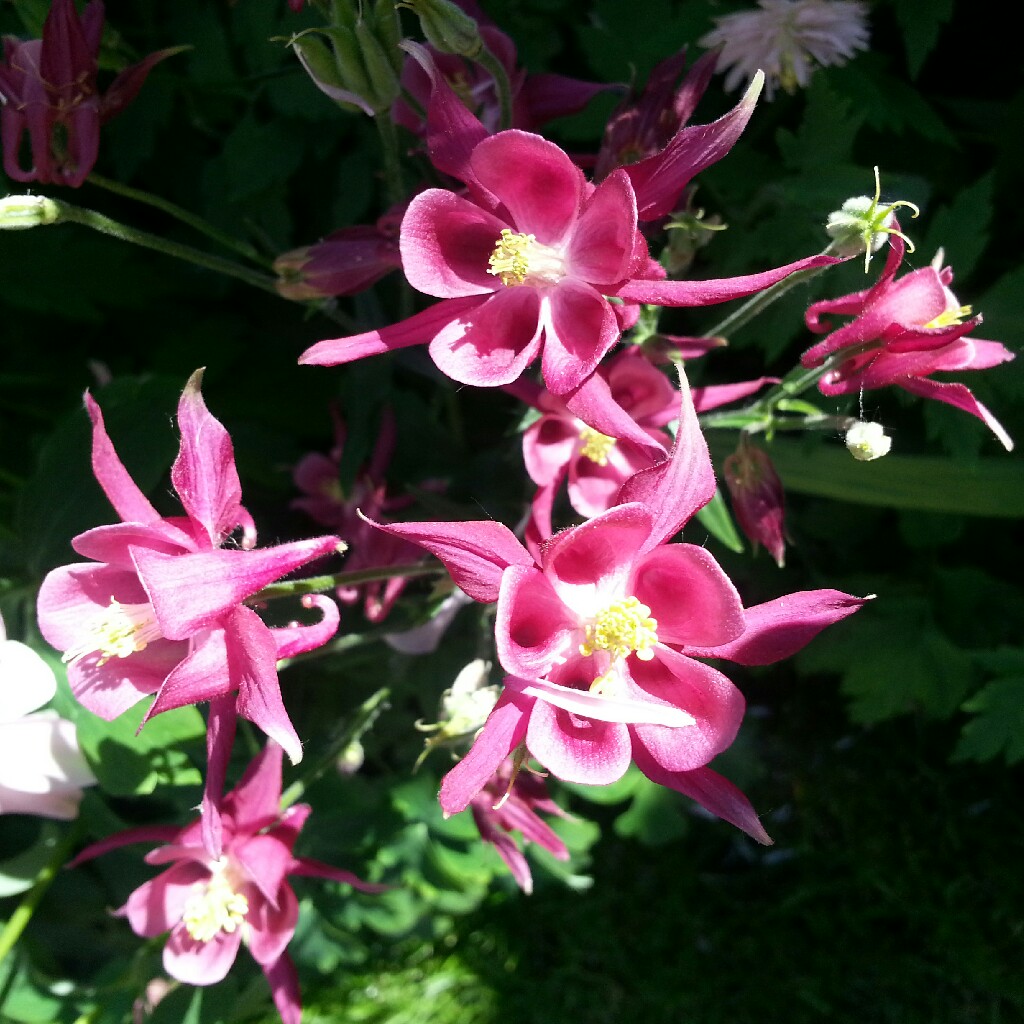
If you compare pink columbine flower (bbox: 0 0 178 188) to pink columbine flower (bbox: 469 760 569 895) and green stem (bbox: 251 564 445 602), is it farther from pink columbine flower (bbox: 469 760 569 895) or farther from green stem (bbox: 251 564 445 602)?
pink columbine flower (bbox: 469 760 569 895)

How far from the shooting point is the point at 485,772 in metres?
0.70

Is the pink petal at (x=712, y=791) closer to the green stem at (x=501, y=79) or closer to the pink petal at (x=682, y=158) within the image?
the pink petal at (x=682, y=158)

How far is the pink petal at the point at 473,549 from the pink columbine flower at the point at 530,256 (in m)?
0.14

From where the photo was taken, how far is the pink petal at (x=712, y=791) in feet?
2.40

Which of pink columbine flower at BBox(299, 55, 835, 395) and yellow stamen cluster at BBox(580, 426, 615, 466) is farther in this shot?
yellow stamen cluster at BBox(580, 426, 615, 466)

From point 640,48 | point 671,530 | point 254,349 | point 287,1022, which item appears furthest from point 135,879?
point 640,48

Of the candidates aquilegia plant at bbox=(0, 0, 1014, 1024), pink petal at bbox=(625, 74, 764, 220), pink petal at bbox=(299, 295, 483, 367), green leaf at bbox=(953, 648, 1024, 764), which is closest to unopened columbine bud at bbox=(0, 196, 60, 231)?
aquilegia plant at bbox=(0, 0, 1014, 1024)

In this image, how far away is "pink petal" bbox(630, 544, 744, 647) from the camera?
0.70m

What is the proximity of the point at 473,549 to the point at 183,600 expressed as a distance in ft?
0.73

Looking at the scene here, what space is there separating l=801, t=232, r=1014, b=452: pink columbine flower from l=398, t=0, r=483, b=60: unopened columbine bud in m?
0.38

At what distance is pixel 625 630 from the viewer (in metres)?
0.76

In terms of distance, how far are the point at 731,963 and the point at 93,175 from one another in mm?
1740

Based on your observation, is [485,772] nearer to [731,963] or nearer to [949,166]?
[949,166]

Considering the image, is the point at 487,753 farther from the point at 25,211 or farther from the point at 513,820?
the point at 25,211
